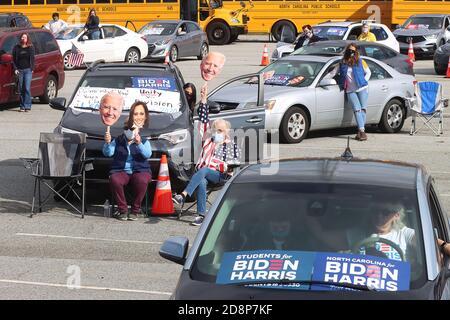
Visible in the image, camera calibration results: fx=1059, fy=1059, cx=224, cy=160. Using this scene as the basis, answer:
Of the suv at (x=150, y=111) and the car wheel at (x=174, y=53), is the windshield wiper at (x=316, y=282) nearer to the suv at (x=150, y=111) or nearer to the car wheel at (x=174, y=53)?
the suv at (x=150, y=111)

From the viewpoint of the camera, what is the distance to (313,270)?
5.54m

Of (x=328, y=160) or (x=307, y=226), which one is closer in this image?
(x=307, y=226)

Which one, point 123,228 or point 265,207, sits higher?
point 265,207

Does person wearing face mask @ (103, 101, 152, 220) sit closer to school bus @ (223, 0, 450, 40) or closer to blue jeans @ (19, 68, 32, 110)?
blue jeans @ (19, 68, 32, 110)

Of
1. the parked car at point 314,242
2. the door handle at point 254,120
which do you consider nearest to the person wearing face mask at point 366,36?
the door handle at point 254,120

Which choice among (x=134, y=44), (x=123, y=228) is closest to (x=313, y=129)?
(x=123, y=228)

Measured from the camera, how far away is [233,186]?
631cm

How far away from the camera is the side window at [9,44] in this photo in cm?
2227

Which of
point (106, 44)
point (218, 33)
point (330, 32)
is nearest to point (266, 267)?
point (330, 32)

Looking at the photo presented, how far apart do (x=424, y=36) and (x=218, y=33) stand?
34.6 ft

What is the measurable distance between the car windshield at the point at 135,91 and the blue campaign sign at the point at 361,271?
26.3ft

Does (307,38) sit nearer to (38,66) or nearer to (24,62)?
(38,66)
